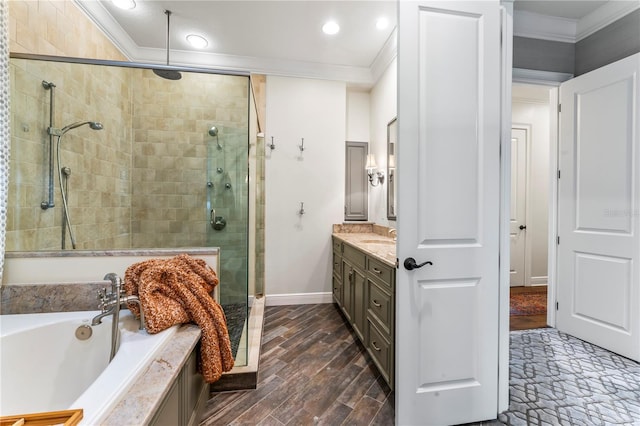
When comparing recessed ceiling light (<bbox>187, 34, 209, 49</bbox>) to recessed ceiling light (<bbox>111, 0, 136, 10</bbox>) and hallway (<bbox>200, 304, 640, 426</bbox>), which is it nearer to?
recessed ceiling light (<bbox>111, 0, 136, 10</bbox>)

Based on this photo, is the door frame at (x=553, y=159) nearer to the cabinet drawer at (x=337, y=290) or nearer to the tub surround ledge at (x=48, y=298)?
the cabinet drawer at (x=337, y=290)

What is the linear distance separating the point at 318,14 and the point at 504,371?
3099 mm

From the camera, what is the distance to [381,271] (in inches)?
68.4

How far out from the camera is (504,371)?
4.82 feet

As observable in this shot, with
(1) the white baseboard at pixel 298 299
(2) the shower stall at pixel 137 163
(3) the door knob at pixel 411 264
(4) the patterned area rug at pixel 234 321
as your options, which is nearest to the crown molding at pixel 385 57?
(2) the shower stall at pixel 137 163

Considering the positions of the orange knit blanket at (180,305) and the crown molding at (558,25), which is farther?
the crown molding at (558,25)

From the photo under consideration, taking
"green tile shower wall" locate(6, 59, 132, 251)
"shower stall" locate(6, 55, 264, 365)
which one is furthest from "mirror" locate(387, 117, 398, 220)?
"green tile shower wall" locate(6, 59, 132, 251)

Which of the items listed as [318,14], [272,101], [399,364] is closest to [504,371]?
[399,364]

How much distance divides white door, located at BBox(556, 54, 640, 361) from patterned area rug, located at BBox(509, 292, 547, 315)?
1.63 ft

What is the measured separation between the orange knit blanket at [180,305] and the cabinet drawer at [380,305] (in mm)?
952

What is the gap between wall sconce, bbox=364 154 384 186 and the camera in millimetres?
3201

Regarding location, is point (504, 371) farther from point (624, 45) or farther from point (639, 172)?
point (624, 45)

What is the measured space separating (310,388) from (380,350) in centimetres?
54

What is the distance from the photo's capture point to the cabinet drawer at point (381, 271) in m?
1.60
